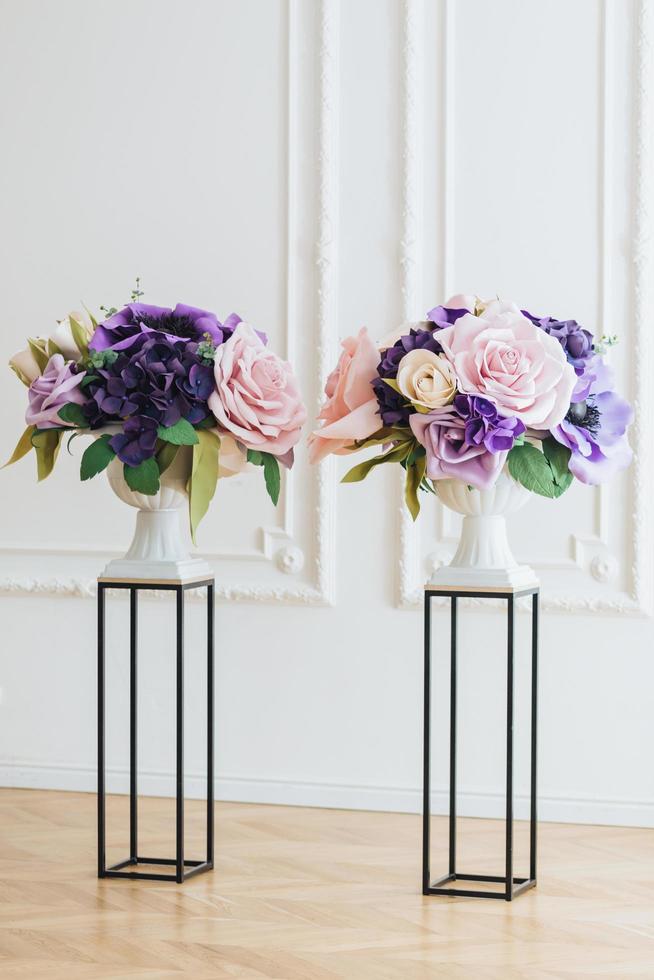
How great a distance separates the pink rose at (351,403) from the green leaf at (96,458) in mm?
429

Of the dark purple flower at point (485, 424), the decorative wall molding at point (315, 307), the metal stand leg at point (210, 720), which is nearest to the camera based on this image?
→ the dark purple flower at point (485, 424)

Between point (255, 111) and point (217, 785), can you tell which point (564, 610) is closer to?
point (217, 785)

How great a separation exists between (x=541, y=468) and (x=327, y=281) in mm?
1277

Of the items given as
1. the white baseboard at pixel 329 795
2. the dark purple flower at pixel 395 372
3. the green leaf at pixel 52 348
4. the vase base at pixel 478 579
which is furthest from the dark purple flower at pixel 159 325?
the white baseboard at pixel 329 795

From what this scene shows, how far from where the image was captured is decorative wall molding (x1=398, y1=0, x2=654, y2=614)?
3475 mm

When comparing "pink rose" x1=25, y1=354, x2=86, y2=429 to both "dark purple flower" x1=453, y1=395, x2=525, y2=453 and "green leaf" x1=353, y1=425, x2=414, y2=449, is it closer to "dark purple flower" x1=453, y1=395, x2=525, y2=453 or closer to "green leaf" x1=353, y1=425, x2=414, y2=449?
"green leaf" x1=353, y1=425, x2=414, y2=449

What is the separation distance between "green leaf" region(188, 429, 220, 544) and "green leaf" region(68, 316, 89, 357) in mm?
314

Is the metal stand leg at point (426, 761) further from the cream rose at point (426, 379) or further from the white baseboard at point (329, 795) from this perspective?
the white baseboard at point (329, 795)

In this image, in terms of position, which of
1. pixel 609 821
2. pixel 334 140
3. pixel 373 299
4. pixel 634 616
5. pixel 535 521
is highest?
pixel 334 140

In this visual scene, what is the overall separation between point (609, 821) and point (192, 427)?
5.51 ft

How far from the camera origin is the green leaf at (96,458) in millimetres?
2674

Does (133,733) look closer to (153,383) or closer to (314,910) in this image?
(314,910)


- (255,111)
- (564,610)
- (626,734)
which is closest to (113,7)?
(255,111)

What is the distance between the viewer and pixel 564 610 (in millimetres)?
3527
